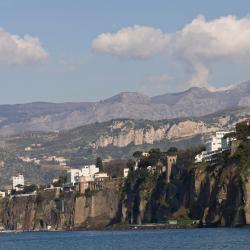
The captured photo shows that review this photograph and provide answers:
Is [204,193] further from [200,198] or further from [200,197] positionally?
[200,198]

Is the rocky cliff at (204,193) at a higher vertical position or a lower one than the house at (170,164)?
lower

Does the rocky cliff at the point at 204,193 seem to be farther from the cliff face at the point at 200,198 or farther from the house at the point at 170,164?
the house at the point at 170,164

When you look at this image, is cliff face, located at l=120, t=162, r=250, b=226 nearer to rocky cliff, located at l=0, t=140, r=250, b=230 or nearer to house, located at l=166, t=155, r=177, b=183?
rocky cliff, located at l=0, t=140, r=250, b=230

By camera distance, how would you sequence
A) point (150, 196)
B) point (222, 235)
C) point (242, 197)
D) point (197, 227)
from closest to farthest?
point (222, 235) → point (242, 197) → point (197, 227) → point (150, 196)

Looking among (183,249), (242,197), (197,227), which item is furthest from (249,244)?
(197,227)

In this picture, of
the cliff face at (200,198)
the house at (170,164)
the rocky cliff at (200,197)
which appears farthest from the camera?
the house at (170,164)

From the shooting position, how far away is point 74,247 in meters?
124

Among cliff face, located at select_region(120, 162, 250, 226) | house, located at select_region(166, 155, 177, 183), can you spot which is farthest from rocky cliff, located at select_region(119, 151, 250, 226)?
house, located at select_region(166, 155, 177, 183)

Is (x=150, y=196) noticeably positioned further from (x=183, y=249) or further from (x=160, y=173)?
(x=183, y=249)

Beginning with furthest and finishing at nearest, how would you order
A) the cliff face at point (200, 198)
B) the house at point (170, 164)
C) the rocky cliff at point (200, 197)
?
1. the house at point (170, 164)
2. the cliff face at point (200, 198)
3. the rocky cliff at point (200, 197)

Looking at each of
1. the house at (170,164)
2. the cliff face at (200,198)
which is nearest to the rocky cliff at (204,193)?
the cliff face at (200,198)

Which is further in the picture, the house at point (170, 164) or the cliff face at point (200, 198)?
the house at point (170, 164)

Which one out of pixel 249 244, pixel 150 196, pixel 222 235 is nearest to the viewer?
pixel 249 244

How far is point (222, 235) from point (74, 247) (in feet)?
48.5
